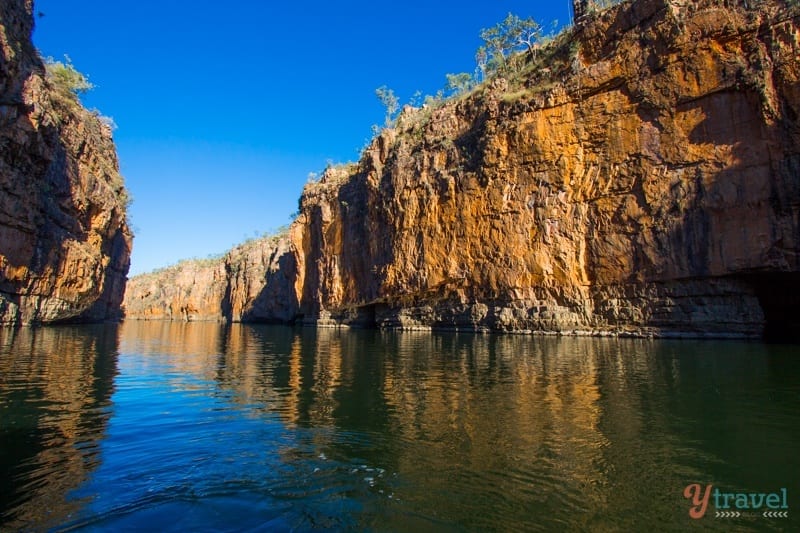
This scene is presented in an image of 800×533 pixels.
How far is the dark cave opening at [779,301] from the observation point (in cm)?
3153

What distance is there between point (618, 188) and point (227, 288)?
338ft

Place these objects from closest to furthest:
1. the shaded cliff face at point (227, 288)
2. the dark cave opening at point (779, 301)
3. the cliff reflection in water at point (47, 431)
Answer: the cliff reflection in water at point (47, 431) < the dark cave opening at point (779, 301) < the shaded cliff face at point (227, 288)

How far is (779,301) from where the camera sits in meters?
34.2

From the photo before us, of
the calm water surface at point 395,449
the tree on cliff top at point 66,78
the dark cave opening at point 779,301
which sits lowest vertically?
the calm water surface at point 395,449

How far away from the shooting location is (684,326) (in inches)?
1286

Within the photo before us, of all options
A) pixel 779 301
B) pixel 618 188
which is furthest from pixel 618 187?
pixel 779 301

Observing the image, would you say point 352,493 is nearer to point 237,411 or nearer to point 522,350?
point 237,411

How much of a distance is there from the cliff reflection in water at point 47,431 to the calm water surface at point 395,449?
0.14 ft

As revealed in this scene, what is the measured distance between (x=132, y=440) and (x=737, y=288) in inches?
1390

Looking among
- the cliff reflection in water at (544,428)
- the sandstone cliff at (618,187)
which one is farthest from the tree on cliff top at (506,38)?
the cliff reflection in water at (544,428)

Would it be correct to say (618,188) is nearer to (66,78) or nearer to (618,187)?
(618,187)

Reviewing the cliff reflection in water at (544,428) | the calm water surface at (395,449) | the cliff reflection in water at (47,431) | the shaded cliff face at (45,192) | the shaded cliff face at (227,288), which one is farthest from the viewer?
the shaded cliff face at (227,288)

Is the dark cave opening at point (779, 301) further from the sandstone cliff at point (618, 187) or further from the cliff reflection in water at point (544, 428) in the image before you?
the cliff reflection in water at point (544, 428)

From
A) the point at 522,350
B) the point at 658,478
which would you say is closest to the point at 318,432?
the point at 658,478
